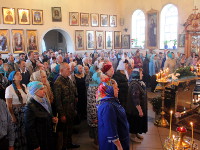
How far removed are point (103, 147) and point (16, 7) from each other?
580 inches

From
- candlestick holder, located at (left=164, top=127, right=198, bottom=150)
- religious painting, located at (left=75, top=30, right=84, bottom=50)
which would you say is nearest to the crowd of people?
candlestick holder, located at (left=164, top=127, right=198, bottom=150)

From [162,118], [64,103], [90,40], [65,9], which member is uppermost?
[65,9]

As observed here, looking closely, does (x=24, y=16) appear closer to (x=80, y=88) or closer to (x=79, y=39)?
(x=79, y=39)

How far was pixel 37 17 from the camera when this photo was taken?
1599cm

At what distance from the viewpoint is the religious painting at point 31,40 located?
15773mm

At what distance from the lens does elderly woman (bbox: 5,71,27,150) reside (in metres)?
3.57

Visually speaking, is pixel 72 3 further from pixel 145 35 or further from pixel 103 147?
pixel 103 147

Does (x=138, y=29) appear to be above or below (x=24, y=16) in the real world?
below

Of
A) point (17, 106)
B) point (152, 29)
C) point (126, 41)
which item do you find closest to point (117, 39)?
point (126, 41)

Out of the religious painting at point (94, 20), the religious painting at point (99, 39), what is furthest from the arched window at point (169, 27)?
the religious painting at point (94, 20)

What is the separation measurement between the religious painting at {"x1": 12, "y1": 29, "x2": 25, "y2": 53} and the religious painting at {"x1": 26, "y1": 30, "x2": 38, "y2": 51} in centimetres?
42

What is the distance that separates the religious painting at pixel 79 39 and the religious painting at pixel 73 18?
2.18ft

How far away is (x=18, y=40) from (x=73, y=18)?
15.5 ft

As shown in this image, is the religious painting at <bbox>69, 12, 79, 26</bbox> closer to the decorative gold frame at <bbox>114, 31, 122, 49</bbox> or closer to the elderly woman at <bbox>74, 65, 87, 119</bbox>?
the decorative gold frame at <bbox>114, 31, 122, 49</bbox>
